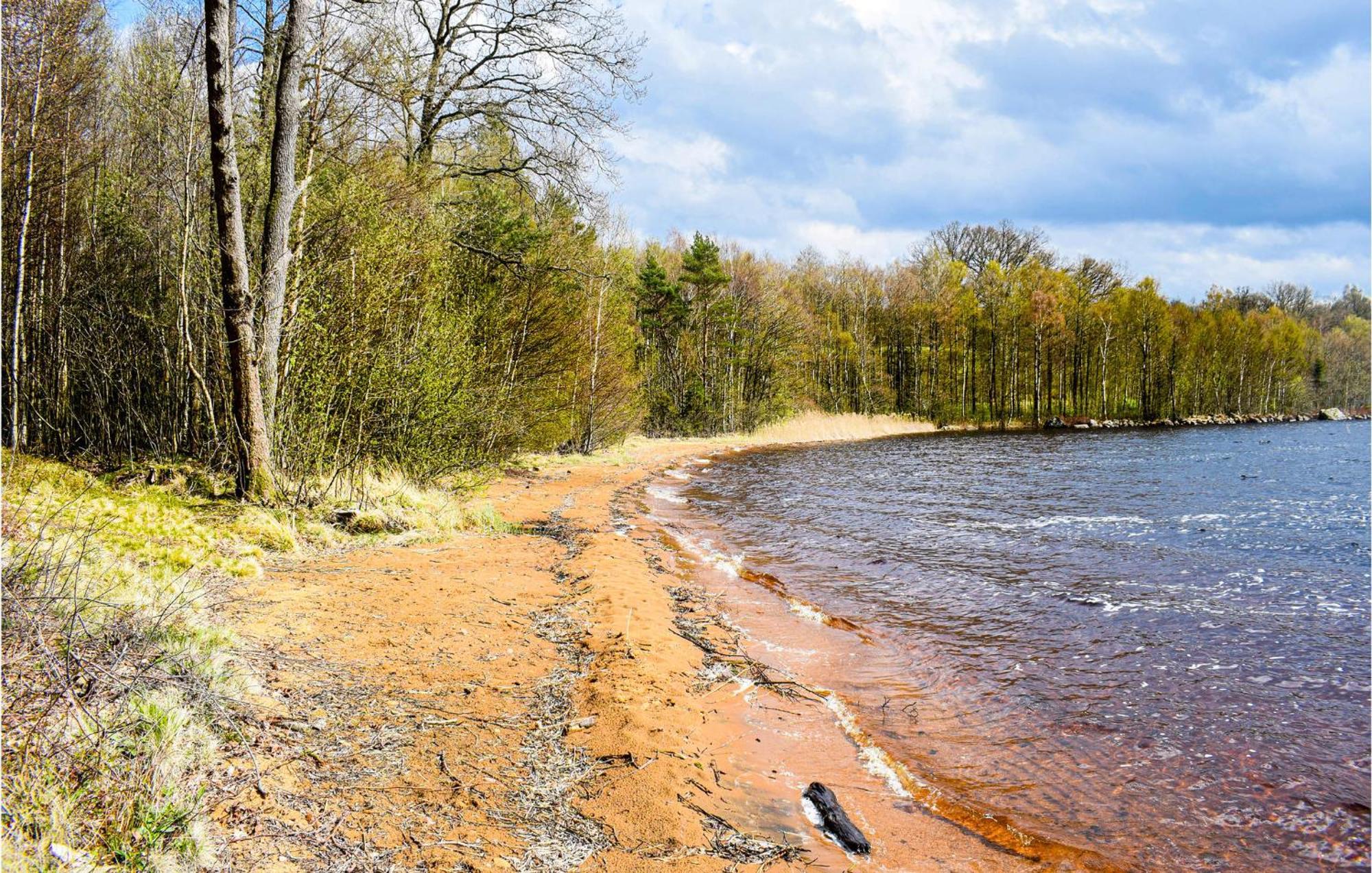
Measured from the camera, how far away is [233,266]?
7.32m

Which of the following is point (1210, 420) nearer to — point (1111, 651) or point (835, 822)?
point (1111, 651)

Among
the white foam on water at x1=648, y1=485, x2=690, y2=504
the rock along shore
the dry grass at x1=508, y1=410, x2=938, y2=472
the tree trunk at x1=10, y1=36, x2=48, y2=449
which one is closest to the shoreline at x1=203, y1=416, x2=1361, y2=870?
the tree trunk at x1=10, y1=36, x2=48, y2=449

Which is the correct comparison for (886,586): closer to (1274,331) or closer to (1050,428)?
(1050,428)

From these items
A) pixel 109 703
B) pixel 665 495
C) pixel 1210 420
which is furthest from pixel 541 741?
pixel 1210 420

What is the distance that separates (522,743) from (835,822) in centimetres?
172

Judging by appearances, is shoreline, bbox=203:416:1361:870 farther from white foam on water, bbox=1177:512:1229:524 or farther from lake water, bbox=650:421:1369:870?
white foam on water, bbox=1177:512:1229:524

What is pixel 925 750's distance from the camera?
465 cm

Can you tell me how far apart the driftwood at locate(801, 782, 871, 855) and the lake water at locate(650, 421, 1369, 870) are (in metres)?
0.92

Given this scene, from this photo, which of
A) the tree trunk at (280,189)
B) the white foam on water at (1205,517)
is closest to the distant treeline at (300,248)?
the tree trunk at (280,189)

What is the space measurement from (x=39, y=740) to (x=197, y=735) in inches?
22.1

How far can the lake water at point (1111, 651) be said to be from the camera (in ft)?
13.4

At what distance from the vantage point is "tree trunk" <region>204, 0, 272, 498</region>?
705cm

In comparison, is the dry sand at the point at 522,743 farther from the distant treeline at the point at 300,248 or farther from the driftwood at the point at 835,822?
the distant treeline at the point at 300,248

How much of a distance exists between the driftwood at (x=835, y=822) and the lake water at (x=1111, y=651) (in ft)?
3.01
